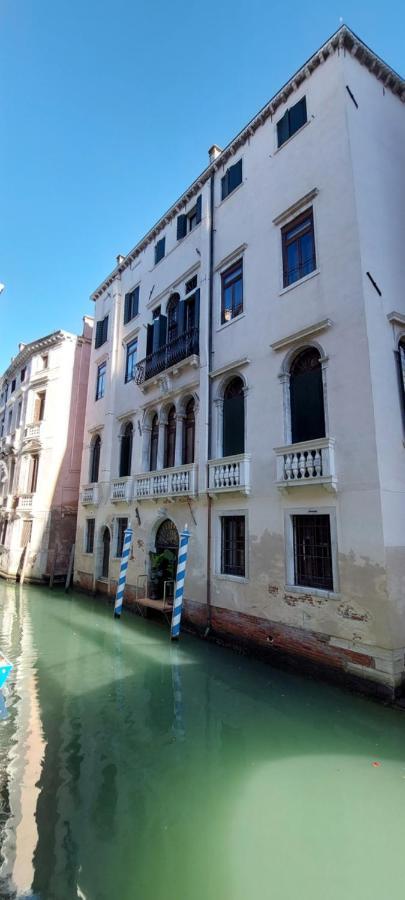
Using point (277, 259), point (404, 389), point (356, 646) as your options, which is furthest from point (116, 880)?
point (277, 259)

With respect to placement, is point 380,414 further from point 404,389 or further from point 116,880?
point 116,880

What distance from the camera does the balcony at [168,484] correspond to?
9.73 meters

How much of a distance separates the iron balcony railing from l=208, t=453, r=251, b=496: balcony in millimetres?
3049

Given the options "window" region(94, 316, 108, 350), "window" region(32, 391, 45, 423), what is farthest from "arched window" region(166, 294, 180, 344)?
"window" region(32, 391, 45, 423)

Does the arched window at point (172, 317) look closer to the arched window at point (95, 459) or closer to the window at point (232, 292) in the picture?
the window at point (232, 292)

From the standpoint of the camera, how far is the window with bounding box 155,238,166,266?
43.2 feet

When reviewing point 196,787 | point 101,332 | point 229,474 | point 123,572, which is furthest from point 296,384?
point 101,332

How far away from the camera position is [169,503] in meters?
10.7

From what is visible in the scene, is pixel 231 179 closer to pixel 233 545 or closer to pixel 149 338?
pixel 149 338

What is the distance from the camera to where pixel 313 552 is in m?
7.03

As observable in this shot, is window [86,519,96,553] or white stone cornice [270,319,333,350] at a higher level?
white stone cornice [270,319,333,350]

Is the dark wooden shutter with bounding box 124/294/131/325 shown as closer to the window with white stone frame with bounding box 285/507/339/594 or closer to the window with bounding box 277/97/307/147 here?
the window with bounding box 277/97/307/147

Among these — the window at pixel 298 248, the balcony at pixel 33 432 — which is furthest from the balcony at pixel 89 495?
the window at pixel 298 248

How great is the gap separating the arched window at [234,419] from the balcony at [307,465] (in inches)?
58.0
